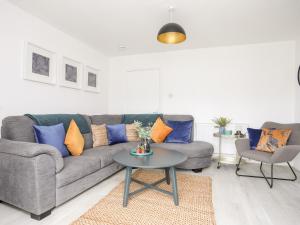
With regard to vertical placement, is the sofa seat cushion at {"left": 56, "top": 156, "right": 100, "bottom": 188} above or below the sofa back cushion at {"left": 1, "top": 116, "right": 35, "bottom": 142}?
below

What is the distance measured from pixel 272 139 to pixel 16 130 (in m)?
3.47

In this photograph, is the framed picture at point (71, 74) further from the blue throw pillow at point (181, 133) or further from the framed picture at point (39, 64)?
the blue throw pillow at point (181, 133)

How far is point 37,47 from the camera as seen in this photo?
2.70m

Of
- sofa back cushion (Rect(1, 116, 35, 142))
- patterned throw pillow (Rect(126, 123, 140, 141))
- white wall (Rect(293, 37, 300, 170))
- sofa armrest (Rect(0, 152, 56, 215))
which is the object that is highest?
white wall (Rect(293, 37, 300, 170))

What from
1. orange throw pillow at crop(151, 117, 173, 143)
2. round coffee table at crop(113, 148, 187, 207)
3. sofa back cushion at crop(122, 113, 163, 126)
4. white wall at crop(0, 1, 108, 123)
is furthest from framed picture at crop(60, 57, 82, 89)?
round coffee table at crop(113, 148, 187, 207)

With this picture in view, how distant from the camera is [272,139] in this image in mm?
2799

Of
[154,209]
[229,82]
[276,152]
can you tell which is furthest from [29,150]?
[229,82]

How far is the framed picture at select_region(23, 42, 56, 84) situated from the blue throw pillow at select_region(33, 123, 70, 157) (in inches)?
33.6

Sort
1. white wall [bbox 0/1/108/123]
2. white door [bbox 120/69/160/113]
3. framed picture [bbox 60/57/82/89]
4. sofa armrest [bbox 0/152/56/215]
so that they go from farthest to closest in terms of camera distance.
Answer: white door [bbox 120/69/160/113] → framed picture [bbox 60/57/82/89] → white wall [bbox 0/1/108/123] → sofa armrest [bbox 0/152/56/215]

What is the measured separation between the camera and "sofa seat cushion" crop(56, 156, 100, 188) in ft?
6.03

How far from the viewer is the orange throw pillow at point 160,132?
336 centimetres

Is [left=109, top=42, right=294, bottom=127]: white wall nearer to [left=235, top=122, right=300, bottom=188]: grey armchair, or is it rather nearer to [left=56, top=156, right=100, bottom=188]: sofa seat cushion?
[left=235, top=122, right=300, bottom=188]: grey armchair

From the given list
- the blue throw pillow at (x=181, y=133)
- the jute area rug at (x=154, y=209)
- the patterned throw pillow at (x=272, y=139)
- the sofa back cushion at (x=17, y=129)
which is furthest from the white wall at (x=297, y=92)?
the sofa back cushion at (x=17, y=129)

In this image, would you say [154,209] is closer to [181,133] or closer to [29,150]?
[29,150]
